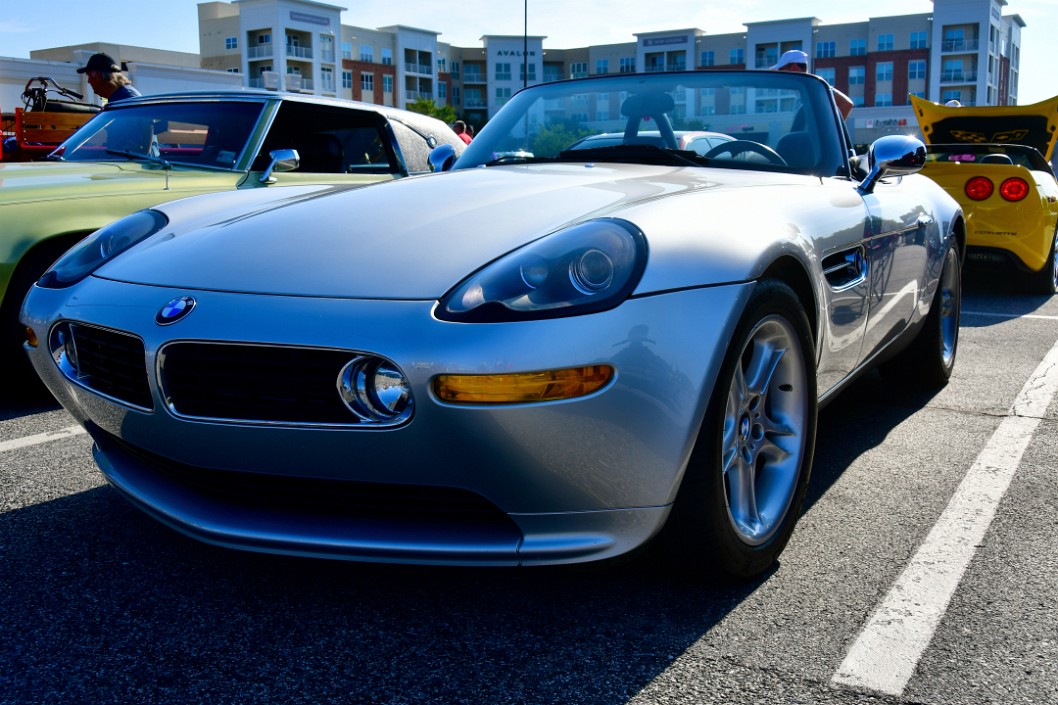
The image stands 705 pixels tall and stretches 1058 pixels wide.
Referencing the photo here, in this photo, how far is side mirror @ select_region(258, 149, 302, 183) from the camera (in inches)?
199

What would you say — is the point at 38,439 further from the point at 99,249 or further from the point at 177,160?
the point at 177,160

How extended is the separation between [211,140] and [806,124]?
3355 mm

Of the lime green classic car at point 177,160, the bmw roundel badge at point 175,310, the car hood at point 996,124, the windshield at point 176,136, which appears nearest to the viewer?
the bmw roundel badge at point 175,310

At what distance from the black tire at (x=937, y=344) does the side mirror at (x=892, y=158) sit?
0.96 meters

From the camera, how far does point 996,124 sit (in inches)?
388

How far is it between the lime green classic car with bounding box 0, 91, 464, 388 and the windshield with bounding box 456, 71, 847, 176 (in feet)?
4.40

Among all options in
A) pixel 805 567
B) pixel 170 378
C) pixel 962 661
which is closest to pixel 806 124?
pixel 805 567

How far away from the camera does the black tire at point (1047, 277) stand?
8141mm

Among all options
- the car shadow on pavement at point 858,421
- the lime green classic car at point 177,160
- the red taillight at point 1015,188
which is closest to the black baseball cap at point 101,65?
the lime green classic car at point 177,160

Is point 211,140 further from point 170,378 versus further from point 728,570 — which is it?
point 728,570

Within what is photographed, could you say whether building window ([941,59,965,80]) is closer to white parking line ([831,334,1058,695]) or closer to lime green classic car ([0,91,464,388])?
lime green classic car ([0,91,464,388])

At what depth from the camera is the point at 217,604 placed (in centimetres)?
226

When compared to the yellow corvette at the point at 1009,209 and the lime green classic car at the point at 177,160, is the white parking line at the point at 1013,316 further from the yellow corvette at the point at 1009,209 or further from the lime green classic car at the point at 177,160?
the lime green classic car at the point at 177,160

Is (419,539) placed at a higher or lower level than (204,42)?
lower
